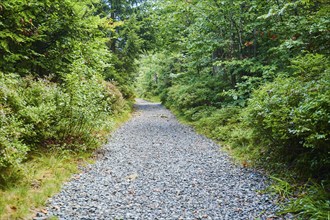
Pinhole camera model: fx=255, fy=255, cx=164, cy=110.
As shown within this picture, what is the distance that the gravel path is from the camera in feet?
12.2

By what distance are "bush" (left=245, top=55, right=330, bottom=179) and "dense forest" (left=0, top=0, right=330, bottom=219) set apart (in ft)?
0.07

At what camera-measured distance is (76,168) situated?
17.9 ft

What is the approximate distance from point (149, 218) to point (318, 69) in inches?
166

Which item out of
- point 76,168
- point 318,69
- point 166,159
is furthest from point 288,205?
point 76,168

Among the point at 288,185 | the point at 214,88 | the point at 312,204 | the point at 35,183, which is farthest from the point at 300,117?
the point at 214,88

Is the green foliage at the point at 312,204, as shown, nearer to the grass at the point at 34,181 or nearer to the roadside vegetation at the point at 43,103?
the grass at the point at 34,181

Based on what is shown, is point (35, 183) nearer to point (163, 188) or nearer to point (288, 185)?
point (163, 188)

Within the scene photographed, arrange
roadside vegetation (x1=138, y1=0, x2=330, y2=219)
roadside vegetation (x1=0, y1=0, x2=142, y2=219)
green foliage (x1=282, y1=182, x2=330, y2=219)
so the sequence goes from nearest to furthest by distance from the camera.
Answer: green foliage (x1=282, y1=182, x2=330, y2=219), roadside vegetation (x1=138, y1=0, x2=330, y2=219), roadside vegetation (x1=0, y1=0, x2=142, y2=219)

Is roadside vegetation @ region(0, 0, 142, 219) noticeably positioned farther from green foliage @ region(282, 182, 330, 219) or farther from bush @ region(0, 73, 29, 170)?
green foliage @ region(282, 182, 330, 219)

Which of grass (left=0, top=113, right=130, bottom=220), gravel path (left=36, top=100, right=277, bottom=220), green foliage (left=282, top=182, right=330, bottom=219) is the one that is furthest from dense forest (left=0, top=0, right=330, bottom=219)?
gravel path (left=36, top=100, right=277, bottom=220)

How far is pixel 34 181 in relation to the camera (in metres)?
4.34

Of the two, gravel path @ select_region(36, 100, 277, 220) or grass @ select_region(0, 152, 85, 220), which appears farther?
gravel path @ select_region(36, 100, 277, 220)

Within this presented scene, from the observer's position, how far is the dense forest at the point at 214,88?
160 inches

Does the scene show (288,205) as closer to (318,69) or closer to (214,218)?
(214,218)
